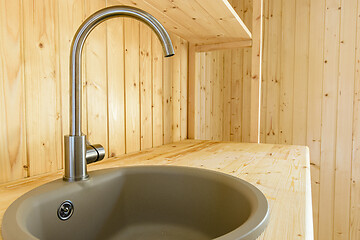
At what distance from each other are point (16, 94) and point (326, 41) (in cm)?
222

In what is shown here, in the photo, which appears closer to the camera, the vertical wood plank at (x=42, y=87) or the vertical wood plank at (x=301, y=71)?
the vertical wood plank at (x=42, y=87)

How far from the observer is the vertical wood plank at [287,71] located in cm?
217

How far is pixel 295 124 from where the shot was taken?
2.16 metres

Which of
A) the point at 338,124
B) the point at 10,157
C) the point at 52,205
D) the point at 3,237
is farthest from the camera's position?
the point at 338,124

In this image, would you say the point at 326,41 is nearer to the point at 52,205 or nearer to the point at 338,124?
the point at 338,124

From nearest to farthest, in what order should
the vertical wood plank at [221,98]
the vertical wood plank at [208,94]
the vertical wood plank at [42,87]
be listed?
the vertical wood plank at [42,87] < the vertical wood plank at [208,94] < the vertical wood plank at [221,98]

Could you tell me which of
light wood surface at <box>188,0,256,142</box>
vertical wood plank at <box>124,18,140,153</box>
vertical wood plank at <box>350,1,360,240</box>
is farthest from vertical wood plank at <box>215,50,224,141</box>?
vertical wood plank at <box>124,18,140,153</box>

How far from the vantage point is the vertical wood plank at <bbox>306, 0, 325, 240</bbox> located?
2066 mm

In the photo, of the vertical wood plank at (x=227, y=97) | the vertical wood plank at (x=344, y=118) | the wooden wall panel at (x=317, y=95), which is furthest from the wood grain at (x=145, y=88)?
the vertical wood plank at (x=344, y=118)

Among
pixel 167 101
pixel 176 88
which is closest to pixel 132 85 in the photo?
pixel 167 101

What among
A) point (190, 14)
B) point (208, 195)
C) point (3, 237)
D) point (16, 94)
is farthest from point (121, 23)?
point (3, 237)

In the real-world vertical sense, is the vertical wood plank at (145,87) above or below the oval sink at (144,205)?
above

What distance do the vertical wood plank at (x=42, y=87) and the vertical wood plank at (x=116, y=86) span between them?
0.21m

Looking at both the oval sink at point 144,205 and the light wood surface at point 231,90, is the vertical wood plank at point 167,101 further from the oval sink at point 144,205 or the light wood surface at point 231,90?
the light wood surface at point 231,90
